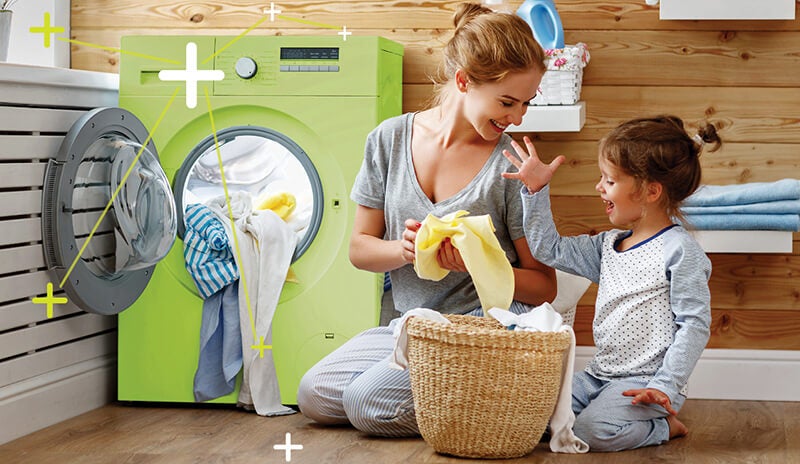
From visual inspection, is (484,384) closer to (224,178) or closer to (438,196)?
(438,196)

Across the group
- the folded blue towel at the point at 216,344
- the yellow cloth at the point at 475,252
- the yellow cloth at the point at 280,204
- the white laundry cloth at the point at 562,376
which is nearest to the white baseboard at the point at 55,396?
the folded blue towel at the point at 216,344

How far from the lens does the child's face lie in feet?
6.63

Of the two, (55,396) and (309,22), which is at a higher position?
(309,22)

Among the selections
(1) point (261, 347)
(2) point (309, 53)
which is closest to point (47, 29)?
(2) point (309, 53)

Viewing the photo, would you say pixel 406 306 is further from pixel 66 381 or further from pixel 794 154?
pixel 794 154

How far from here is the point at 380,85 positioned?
2.34m

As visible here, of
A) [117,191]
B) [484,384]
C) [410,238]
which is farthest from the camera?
[117,191]

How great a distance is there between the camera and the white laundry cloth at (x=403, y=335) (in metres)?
1.83

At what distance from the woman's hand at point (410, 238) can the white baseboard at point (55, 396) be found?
2.84ft

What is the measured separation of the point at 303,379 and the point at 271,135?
596 millimetres

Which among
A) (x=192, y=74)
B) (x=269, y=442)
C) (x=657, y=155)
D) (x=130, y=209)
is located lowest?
(x=269, y=442)

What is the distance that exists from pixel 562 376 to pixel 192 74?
3.69ft

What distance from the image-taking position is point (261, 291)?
7.56 feet

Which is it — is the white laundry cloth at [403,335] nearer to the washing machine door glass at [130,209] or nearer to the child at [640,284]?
the child at [640,284]
